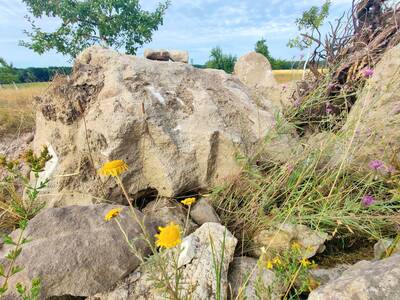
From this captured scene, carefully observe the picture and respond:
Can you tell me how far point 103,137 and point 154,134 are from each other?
361 millimetres

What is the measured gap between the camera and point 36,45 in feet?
45.3

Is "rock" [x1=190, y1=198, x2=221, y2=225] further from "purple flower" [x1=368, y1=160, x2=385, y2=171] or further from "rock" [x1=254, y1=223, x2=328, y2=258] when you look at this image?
"purple flower" [x1=368, y1=160, x2=385, y2=171]

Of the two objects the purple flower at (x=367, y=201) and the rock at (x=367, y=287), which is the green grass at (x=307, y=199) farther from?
the rock at (x=367, y=287)

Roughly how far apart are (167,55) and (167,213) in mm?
6061

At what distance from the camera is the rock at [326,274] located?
1.61m

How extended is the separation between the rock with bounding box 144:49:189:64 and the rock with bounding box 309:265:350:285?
20.1 ft

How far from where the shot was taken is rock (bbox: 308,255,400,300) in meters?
0.94

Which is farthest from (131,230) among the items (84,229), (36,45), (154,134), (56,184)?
(36,45)

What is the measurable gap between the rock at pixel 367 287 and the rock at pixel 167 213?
1029 millimetres

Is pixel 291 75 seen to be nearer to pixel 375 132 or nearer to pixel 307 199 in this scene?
pixel 375 132

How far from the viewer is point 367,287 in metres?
0.95

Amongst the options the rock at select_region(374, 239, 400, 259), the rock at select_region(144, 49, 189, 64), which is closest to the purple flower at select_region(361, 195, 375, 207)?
the rock at select_region(374, 239, 400, 259)

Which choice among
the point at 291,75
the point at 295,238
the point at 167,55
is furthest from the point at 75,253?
the point at 167,55

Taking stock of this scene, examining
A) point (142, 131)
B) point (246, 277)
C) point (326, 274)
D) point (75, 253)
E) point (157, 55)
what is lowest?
point (326, 274)
